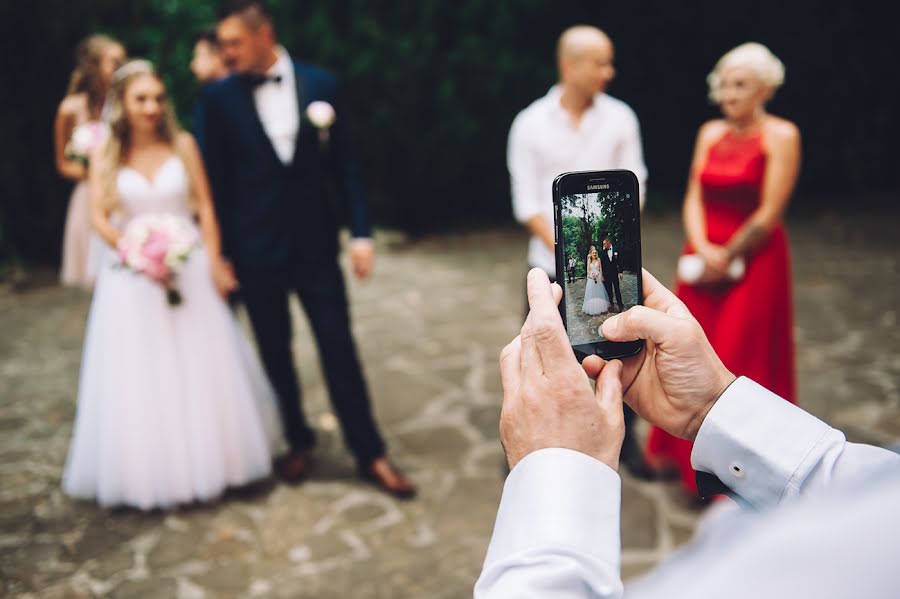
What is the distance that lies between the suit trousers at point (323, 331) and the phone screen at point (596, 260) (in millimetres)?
2371

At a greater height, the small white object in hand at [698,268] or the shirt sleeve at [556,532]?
the shirt sleeve at [556,532]

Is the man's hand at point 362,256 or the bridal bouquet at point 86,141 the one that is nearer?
the man's hand at point 362,256

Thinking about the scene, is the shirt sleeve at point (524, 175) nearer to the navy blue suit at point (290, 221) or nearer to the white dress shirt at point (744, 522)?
the navy blue suit at point (290, 221)

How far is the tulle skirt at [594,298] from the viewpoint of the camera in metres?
1.48

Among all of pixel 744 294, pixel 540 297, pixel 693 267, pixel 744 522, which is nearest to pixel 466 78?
pixel 693 267

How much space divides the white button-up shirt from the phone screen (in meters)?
2.36

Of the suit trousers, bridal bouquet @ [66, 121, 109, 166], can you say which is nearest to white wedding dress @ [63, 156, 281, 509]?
the suit trousers

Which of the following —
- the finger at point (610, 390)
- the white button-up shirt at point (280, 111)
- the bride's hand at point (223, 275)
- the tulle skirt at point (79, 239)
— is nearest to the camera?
the finger at point (610, 390)

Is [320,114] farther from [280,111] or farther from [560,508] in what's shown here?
[560,508]

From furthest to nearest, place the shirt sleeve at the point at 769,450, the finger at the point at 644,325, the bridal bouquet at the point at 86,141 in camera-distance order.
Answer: the bridal bouquet at the point at 86,141
the finger at the point at 644,325
the shirt sleeve at the point at 769,450

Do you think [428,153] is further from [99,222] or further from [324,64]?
[99,222]

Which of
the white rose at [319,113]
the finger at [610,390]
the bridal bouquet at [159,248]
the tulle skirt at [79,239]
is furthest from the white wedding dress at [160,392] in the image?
the finger at [610,390]

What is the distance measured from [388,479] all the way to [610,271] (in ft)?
8.56

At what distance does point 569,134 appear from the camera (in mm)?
3559
